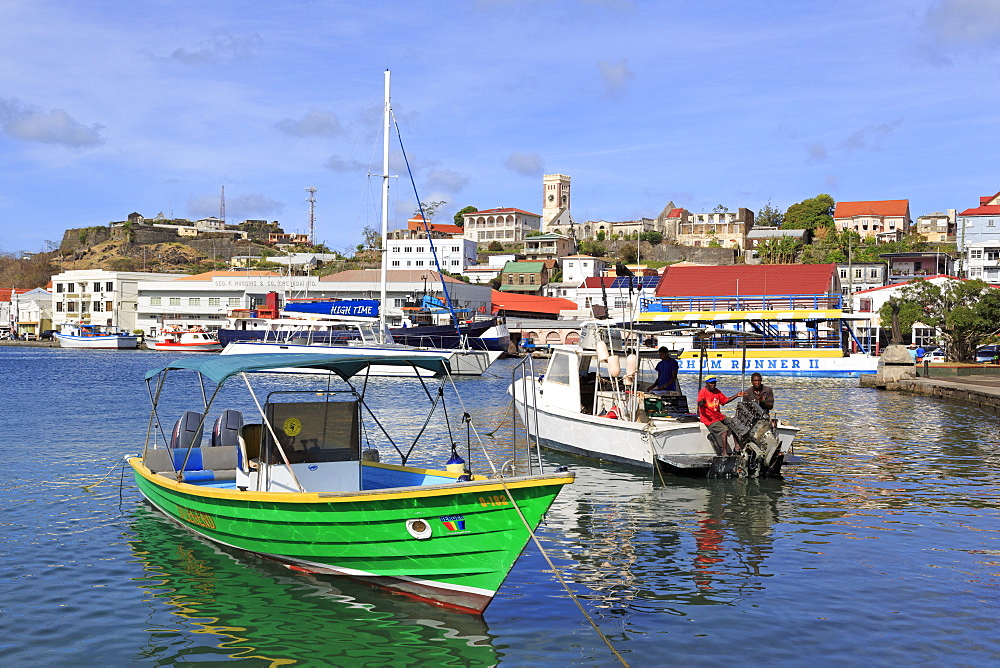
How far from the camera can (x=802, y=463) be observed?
21.5 m

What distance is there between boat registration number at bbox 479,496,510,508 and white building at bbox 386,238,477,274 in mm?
108756

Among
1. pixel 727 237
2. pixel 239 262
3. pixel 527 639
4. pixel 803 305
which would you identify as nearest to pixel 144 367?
pixel 803 305

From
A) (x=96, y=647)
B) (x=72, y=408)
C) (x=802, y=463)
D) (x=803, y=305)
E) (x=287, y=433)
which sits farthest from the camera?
(x=803, y=305)

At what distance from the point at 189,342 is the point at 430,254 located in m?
41.6

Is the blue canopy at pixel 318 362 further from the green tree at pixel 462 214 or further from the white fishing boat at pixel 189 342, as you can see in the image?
the green tree at pixel 462 214

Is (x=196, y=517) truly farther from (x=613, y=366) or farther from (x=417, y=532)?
(x=613, y=366)

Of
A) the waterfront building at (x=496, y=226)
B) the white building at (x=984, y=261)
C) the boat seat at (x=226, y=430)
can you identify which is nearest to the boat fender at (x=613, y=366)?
the boat seat at (x=226, y=430)

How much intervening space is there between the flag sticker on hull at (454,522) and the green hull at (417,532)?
1 cm

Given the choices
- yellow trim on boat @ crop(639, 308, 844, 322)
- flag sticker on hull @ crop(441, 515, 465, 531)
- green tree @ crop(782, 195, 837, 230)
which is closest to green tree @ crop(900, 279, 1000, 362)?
yellow trim on boat @ crop(639, 308, 844, 322)

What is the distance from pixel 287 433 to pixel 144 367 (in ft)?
194

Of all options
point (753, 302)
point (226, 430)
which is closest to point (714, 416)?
point (226, 430)

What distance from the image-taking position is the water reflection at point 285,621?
30.6 ft

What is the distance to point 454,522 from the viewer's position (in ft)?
33.3

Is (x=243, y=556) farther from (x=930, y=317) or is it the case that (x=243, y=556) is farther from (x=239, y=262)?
(x=239, y=262)
